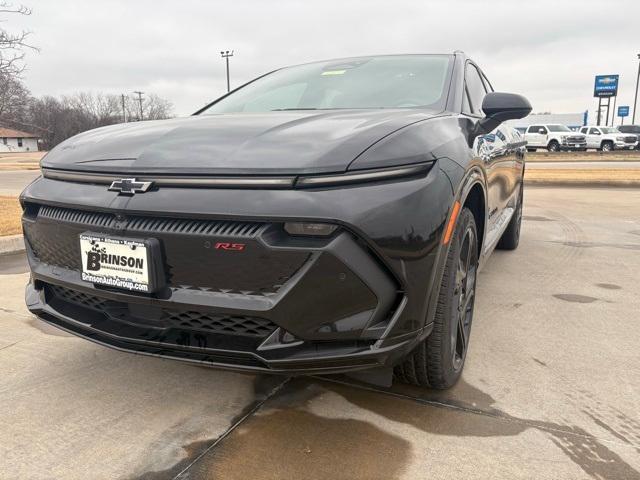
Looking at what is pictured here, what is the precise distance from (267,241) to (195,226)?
266 mm

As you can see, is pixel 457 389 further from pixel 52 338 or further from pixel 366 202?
pixel 52 338

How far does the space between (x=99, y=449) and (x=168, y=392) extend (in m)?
0.46

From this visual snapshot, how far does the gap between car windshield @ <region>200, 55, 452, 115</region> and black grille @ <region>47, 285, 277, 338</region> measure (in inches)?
54.9

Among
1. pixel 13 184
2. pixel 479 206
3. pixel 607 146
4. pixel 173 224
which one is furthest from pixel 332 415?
pixel 607 146

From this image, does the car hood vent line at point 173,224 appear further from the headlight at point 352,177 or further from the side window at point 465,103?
the side window at point 465,103

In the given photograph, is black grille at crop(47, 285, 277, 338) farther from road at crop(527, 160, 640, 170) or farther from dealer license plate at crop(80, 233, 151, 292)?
road at crop(527, 160, 640, 170)

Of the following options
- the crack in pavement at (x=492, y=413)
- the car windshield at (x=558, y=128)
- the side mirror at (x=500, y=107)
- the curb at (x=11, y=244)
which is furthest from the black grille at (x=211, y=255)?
the car windshield at (x=558, y=128)

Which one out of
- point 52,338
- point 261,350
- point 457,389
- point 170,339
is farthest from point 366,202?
point 52,338

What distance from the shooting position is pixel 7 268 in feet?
15.3

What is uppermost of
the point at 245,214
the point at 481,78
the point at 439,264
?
the point at 481,78

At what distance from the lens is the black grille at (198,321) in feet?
5.77

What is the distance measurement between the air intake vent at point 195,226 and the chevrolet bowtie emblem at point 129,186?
0.32 feet

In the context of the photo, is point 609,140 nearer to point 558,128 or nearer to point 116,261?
point 558,128

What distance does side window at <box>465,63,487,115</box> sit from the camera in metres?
3.05
